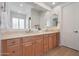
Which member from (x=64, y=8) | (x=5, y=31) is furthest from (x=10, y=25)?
(x=64, y=8)

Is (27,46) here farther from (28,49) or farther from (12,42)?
(12,42)

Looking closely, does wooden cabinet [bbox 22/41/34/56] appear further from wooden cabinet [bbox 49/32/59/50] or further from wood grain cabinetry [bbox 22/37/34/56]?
wooden cabinet [bbox 49/32/59/50]

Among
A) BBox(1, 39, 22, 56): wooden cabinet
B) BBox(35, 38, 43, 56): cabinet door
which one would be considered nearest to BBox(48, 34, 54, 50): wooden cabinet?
BBox(35, 38, 43, 56): cabinet door

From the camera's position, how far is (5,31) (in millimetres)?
1629

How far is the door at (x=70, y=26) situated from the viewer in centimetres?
169

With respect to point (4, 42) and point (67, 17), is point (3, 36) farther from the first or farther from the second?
point (67, 17)

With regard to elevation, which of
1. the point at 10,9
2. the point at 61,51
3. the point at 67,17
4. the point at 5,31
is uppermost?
the point at 10,9

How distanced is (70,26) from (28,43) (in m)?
0.76

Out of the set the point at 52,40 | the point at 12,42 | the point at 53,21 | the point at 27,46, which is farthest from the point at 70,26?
the point at 12,42

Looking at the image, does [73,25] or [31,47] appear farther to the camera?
[31,47]

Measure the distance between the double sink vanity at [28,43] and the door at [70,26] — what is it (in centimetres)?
18

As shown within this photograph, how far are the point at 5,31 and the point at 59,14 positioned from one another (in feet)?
3.15

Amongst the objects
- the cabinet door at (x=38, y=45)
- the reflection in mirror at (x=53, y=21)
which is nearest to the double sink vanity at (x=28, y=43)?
the cabinet door at (x=38, y=45)

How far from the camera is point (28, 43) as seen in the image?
1.88 metres
